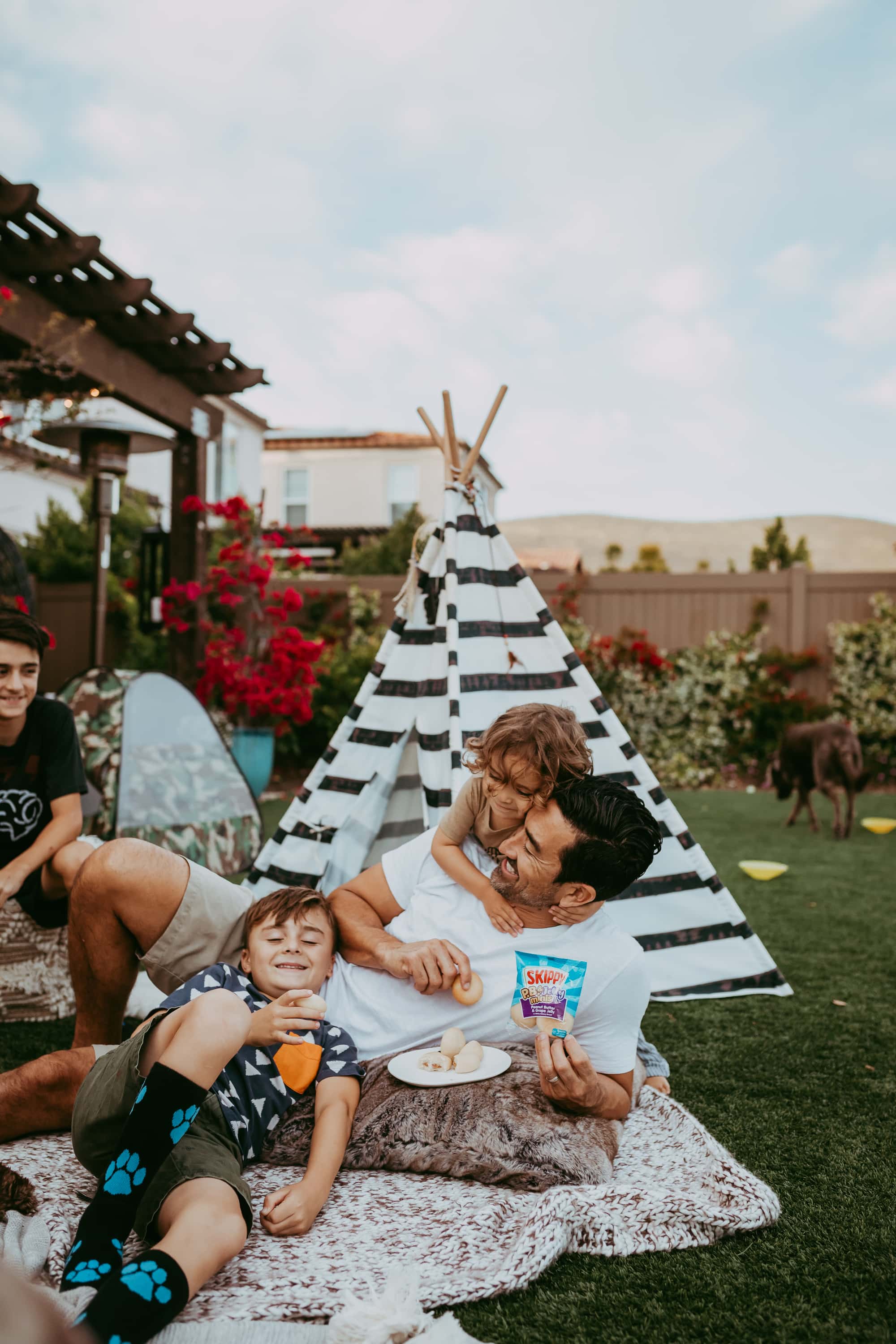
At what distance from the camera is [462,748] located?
2822 millimetres

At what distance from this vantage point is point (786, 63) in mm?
6574

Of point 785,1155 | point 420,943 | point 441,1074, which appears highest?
point 420,943

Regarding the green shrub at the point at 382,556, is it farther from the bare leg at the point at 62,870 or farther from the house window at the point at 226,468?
the bare leg at the point at 62,870

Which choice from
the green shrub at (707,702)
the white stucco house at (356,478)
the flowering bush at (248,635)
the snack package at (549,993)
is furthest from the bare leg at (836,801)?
the white stucco house at (356,478)

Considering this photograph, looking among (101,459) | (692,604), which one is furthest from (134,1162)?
(692,604)

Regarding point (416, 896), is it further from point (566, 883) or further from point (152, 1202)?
point (152, 1202)

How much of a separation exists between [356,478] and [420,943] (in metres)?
20.8

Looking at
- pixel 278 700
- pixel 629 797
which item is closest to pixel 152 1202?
pixel 629 797

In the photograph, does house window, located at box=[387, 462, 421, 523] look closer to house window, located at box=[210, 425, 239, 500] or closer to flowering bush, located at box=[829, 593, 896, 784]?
house window, located at box=[210, 425, 239, 500]

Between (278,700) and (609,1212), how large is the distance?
18.8 ft

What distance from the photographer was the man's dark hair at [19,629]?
245 centimetres

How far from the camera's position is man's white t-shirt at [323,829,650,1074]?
1848mm

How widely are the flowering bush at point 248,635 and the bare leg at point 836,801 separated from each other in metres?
3.91

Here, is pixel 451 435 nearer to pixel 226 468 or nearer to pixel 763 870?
pixel 763 870
